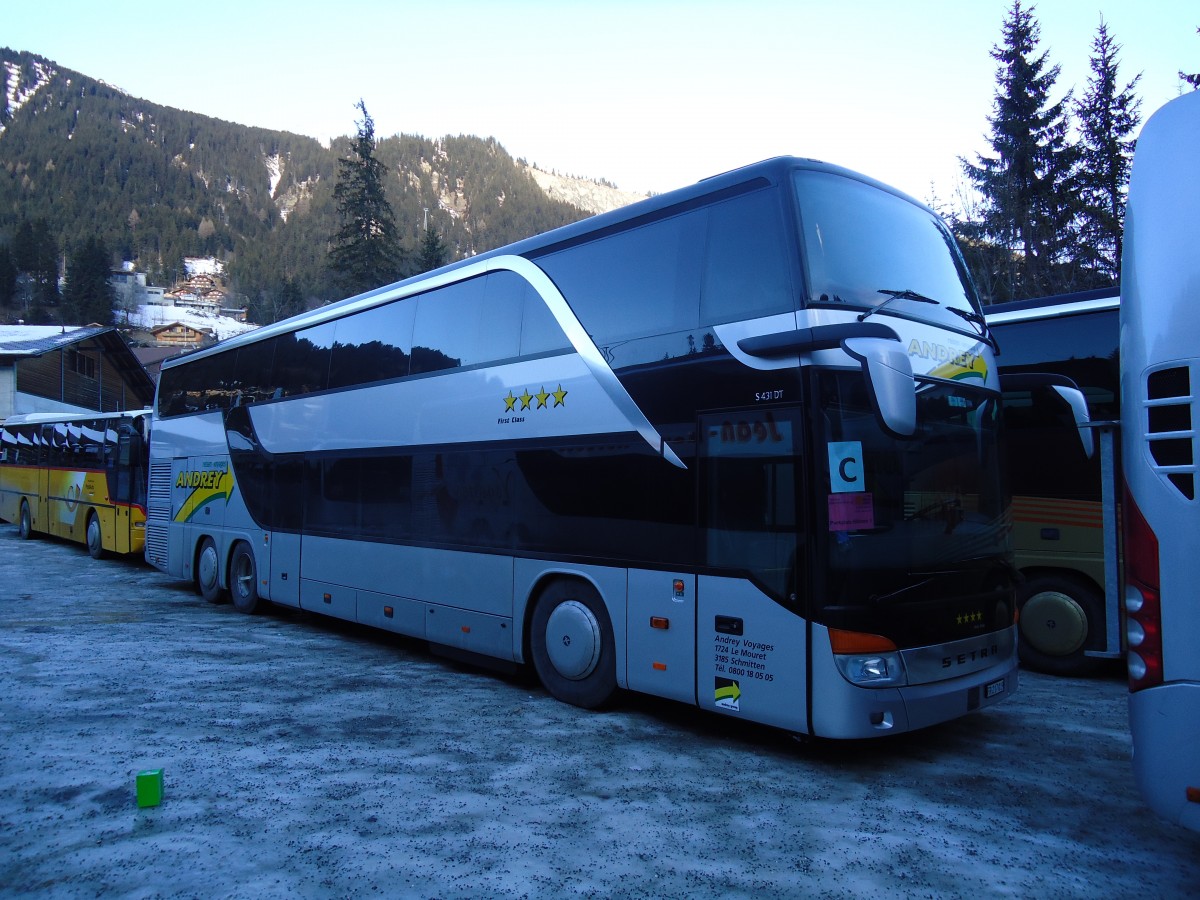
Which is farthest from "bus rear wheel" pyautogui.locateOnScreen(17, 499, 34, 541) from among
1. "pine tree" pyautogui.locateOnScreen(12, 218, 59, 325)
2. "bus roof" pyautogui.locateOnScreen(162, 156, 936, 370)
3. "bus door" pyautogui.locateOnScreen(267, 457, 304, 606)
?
"pine tree" pyautogui.locateOnScreen(12, 218, 59, 325)

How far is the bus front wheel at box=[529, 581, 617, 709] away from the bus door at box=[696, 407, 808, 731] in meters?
1.10

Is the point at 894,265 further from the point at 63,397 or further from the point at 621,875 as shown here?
the point at 63,397

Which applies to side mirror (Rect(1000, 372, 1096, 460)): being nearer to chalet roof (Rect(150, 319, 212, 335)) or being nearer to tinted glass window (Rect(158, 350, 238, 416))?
tinted glass window (Rect(158, 350, 238, 416))

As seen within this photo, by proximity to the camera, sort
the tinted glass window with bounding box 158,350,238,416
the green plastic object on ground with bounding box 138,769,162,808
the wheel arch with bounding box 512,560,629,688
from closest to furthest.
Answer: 1. the green plastic object on ground with bounding box 138,769,162,808
2. the wheel arch with bounding box 512,560,629,688
3. the tinted glass window with bounding box 158,350,238,416

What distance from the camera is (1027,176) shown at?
28734 mm

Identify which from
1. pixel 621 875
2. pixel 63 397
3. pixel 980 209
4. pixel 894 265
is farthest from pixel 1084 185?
pixel 63 397

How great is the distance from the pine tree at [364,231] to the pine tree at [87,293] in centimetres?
5290

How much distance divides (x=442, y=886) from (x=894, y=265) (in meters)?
4.91

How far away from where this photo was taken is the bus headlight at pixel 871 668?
209 inches

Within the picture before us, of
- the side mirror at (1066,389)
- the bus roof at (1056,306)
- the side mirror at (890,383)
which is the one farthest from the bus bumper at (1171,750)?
the bus roof at (1056,306)

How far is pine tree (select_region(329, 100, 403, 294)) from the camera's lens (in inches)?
2077

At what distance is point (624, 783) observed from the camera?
5441 millimetres

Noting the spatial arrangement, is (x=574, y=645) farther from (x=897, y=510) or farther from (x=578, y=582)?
(x=897, y=510)

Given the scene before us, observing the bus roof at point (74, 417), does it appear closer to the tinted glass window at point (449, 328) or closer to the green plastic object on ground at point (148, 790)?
the tinted glass window at point (449, 328)
